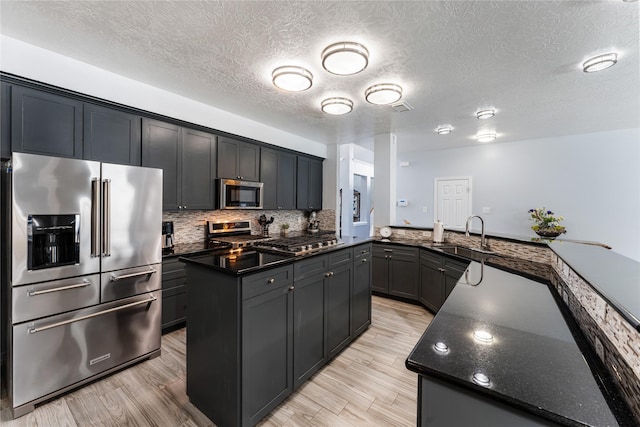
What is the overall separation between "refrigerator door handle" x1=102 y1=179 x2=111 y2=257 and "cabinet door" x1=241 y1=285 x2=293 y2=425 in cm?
141

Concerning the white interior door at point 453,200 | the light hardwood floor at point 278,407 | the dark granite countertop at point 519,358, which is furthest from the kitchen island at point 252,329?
the white interior door at point 453,200

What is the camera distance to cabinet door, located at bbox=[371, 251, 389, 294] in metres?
4.04

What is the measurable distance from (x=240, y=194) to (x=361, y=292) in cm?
213

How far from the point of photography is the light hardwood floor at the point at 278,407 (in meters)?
1.74

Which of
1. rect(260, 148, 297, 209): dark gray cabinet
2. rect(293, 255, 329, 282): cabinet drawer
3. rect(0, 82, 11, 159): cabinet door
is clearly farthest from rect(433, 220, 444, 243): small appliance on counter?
rect(0, 82, 11, 159): cabinet door

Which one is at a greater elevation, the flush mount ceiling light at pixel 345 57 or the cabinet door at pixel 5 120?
the flush mount ceiling light at pixel 345 57

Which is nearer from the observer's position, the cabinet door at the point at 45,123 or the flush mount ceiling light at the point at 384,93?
the cabinet door at the point at 45,123

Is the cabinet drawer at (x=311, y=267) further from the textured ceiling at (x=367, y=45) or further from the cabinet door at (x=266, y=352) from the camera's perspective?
the textured ceiling at (x=367, y=45)

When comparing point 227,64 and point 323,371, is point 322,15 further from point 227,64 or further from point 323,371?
point 323,371

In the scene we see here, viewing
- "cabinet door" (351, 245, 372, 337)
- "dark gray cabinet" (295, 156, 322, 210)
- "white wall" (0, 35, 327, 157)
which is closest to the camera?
"white wall" (0, 35, 327, 157)

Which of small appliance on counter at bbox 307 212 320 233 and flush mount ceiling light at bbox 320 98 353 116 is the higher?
flush mount ceiling light at bbox 320 98 353 116

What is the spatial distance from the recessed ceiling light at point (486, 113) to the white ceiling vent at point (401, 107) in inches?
38.8

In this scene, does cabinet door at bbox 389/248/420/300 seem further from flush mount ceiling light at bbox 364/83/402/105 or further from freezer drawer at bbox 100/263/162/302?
freezer drawer at bbox 100/263/162/302

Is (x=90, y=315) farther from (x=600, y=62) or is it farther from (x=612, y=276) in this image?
(x=600, y=62)
